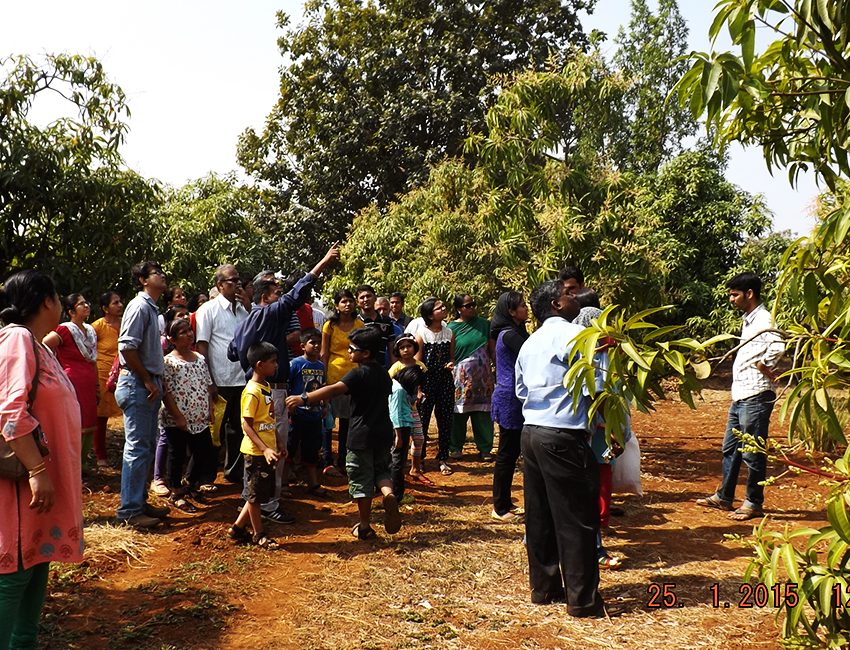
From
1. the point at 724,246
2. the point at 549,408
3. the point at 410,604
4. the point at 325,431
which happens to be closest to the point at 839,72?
the point at 549,408

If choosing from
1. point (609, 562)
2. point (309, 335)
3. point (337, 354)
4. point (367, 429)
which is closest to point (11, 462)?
point (367, 429)

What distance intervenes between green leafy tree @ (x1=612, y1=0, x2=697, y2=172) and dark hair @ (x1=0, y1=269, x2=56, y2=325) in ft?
92.2

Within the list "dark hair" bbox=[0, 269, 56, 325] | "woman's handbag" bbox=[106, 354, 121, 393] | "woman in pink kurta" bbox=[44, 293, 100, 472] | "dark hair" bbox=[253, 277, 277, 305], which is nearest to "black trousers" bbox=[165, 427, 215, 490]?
"woman's handbag" bbox=[106, 354, 121, 393]

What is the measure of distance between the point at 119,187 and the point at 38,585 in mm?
7148

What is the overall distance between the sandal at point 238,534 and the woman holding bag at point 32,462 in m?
2.29

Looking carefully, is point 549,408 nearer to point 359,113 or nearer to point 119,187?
point 119,187

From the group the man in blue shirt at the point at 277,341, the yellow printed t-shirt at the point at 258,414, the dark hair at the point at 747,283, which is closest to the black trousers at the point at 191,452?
the man in blue shirt at the point at 277,341

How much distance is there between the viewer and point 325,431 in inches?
319

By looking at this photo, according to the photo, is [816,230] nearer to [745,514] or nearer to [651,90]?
[745,514]

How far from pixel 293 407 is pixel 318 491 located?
3.08ft

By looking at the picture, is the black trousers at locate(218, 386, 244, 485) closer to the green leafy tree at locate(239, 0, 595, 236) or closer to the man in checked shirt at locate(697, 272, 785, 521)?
the man in checked shirt at locate(697, 272, 785, 521)

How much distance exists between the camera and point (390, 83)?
70.6ft

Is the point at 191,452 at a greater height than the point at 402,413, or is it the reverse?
the point at 402,413

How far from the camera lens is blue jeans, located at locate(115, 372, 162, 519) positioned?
5828mm
